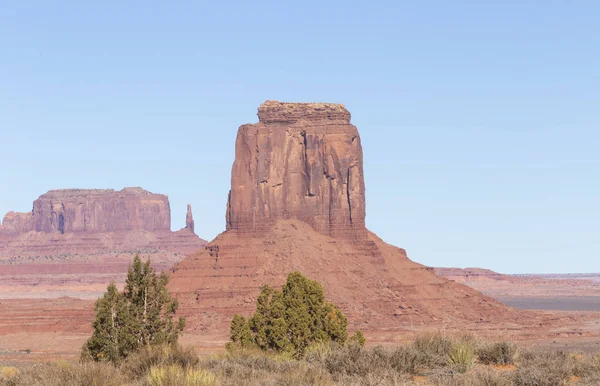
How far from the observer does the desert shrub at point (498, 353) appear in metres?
27.6

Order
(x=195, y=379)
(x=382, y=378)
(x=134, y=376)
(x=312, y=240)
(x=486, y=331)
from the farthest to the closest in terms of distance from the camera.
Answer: (x=312, y=240) < (x=486, y=331) < (x=134, y=376) < (x=382, y=378) < (x=195, y=379)

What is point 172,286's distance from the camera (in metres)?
125

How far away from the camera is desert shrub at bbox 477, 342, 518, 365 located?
27578 mm

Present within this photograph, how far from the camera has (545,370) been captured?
23.3 meters

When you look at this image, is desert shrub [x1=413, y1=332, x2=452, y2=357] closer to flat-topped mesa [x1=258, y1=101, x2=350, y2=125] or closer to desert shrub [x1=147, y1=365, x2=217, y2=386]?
desert shrub [x1=147, y1=365, x2=217, y2=386]

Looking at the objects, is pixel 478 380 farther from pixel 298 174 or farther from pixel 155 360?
pixel 298 174

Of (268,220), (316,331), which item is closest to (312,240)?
(268,220)

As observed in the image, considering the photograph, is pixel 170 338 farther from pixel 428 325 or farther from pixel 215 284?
pixel 215 284

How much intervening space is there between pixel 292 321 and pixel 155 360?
86.2ft

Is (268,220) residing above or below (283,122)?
below

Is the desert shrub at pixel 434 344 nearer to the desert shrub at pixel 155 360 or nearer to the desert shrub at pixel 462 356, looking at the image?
the desert shrub at pixel 462 356

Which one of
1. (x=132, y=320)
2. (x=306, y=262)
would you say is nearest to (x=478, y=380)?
(x=132, y=320)

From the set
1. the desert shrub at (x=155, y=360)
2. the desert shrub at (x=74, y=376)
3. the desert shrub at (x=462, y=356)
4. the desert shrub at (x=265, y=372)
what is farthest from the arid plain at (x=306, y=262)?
the desert shrub at (x=74, y=376)

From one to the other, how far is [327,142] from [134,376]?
112 meters
